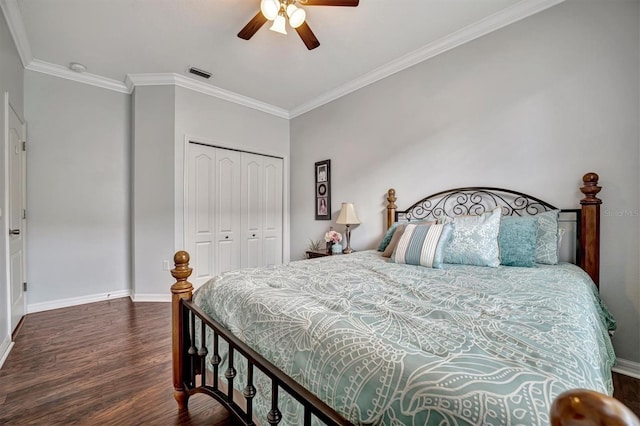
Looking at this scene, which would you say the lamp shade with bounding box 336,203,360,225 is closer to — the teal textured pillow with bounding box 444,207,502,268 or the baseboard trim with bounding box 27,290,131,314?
the teal textured pillow with bounding box 444,207,502,268

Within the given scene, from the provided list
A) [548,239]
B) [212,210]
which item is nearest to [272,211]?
[212,210]

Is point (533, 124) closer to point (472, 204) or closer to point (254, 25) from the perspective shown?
point (472, 204)

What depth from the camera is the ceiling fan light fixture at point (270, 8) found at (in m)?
1.91

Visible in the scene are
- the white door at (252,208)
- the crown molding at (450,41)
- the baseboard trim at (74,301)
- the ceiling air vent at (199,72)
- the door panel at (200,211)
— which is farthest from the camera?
the white door at (252,208)

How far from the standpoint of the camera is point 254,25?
7.12ft

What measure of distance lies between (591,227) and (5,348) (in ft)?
14.1

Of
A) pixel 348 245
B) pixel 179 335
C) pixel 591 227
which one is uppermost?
pixel 591 227

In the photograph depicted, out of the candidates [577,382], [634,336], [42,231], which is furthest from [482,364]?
[42,231]

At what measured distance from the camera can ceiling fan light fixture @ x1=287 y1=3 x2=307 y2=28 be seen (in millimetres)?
1970

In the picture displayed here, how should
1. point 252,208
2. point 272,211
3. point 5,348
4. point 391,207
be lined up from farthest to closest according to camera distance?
point 272,211 < point 252,208 < point 391,207 < point 5,348

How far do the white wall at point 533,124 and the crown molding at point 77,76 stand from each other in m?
3.08

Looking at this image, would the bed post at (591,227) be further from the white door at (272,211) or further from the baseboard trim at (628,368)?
the white door at (272,211)

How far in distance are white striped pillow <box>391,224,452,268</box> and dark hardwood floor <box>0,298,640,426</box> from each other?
1282mm

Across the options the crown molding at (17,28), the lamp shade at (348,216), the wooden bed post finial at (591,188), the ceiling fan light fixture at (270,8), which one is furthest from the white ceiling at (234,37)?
the lamp shade at (348,216)
